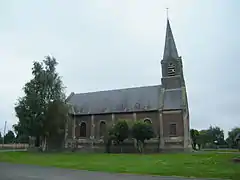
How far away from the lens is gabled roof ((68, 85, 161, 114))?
4966cm

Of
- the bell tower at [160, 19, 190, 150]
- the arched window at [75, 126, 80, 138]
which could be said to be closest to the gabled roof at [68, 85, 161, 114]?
the bell tower at [160, 19, 190, 150]

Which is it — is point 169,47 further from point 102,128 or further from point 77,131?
point 77,131

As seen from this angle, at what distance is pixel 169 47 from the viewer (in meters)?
52.2

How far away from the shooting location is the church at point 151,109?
45094 millimetres

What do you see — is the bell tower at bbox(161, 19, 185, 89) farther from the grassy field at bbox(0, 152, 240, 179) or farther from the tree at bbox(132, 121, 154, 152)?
the grassy field at bbox(0, 152, 240, 179)

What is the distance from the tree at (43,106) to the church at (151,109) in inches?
213

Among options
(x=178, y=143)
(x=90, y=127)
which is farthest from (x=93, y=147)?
(x=178, y=143)

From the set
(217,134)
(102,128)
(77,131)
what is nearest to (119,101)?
(102,128)

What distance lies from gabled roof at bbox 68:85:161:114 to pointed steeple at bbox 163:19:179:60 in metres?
6.30

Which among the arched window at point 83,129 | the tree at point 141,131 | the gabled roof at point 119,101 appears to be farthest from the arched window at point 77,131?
the tree at point 141,131

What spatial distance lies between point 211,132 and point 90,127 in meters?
76.7

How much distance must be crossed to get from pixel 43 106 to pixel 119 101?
15.3 m

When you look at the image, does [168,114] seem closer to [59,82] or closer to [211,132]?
[59,82]

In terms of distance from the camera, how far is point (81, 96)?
59.4 meters
